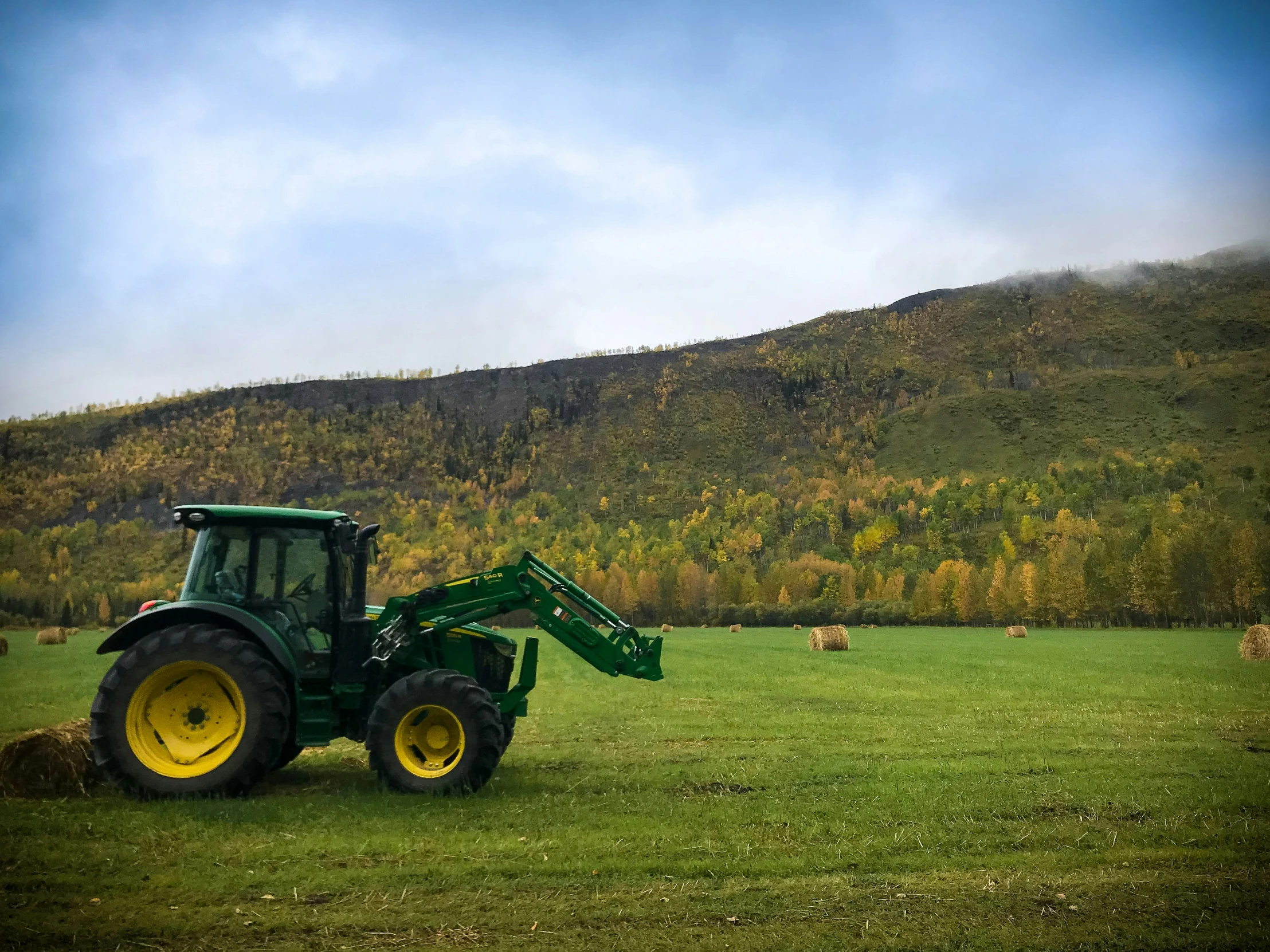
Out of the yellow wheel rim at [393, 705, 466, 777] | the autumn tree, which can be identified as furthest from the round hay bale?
the autumn tree

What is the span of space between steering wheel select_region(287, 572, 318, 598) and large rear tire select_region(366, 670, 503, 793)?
1.64m

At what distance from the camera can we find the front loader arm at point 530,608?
34.9ft

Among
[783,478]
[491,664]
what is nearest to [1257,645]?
[491,664]

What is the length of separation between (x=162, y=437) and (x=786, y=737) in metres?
156

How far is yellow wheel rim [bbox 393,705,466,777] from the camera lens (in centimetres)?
978

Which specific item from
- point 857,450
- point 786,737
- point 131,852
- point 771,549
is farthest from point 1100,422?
point 131,852

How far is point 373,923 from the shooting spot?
234 inches

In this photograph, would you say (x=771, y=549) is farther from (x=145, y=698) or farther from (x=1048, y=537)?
(x=145, y=698)

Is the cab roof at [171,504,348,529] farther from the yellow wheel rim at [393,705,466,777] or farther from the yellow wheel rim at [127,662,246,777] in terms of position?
the yellow wheel rim at [393,705,466,777]

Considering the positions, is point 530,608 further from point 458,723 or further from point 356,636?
point 356,636

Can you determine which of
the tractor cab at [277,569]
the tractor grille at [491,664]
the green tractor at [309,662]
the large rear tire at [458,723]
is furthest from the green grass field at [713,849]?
the tractor cab at [277,569]

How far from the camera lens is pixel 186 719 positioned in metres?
9.59

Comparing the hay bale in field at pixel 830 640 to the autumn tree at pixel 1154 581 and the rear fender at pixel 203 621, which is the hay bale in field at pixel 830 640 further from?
the autumn tree at pixel 1154 581

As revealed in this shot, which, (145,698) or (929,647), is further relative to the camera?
(929,647)
